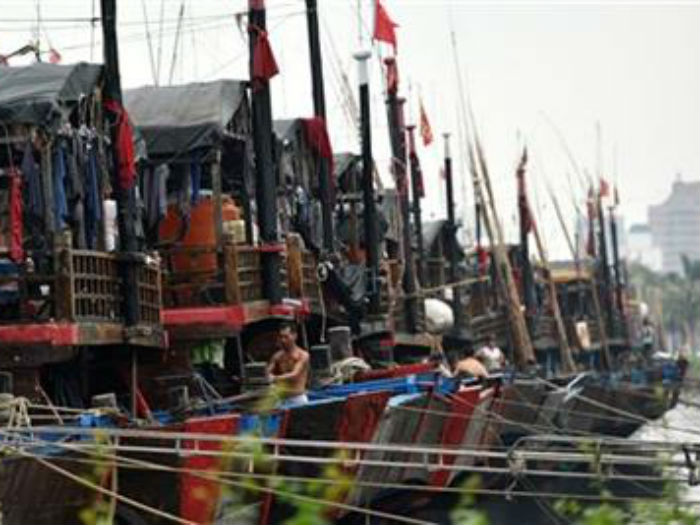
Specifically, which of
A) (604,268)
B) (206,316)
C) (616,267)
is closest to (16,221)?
(206,316)

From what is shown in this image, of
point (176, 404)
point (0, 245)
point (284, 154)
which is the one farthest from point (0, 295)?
point (284, 154)

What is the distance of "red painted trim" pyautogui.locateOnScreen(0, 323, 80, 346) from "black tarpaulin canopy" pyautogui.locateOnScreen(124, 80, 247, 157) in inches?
207

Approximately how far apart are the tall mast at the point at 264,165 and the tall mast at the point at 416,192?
1371 centimetres

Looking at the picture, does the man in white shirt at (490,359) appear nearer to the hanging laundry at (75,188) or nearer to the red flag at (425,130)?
the red flag at (425,130)

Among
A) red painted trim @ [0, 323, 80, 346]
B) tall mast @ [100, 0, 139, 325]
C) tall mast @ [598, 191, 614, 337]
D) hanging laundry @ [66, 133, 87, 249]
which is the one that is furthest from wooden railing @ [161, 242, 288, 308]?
tall mast @ [598, 191, 614, 337]

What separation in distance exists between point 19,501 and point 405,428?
7107 millimetres

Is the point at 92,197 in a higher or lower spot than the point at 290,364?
higher

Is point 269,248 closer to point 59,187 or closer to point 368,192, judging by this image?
point 59,187

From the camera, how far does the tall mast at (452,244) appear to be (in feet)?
125

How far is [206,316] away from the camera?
19859mm

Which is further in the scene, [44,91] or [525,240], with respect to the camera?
[525,240]

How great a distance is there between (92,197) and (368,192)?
9.76 meters

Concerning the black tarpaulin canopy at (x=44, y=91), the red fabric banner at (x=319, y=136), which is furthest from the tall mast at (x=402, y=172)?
the black tarpaulin canopy at (x=44, y=91)

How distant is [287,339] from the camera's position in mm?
18281
